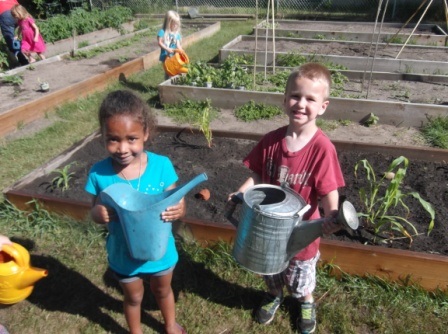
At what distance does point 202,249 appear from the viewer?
274 centimetres

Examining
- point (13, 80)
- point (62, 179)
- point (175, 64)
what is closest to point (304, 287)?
point (62, 179)

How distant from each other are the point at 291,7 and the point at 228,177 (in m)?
12.3

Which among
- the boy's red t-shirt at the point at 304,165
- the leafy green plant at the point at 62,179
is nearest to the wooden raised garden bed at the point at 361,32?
the leafy green plant at the point at 62,179

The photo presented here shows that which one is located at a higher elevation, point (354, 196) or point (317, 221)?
point (317, 221)

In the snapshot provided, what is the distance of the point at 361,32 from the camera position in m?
9.73

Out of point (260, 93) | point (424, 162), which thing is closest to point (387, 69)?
point (260, 93)

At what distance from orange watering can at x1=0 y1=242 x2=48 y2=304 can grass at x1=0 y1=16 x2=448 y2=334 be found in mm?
195

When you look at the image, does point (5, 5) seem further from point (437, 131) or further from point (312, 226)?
point (312, 226)

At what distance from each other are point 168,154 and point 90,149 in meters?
0.77

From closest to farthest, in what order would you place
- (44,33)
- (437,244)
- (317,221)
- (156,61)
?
(317,221), (437,244), (156,61), (44,33)

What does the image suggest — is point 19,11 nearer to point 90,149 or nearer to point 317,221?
point 90,149

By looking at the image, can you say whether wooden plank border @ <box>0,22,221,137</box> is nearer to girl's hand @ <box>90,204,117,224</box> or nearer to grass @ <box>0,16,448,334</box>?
grass @ <box>0,16,448,334</box>

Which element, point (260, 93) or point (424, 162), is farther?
point (260, 93)

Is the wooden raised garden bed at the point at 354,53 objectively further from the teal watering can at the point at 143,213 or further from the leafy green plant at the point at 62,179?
the teal watering can at the point at 143,213
